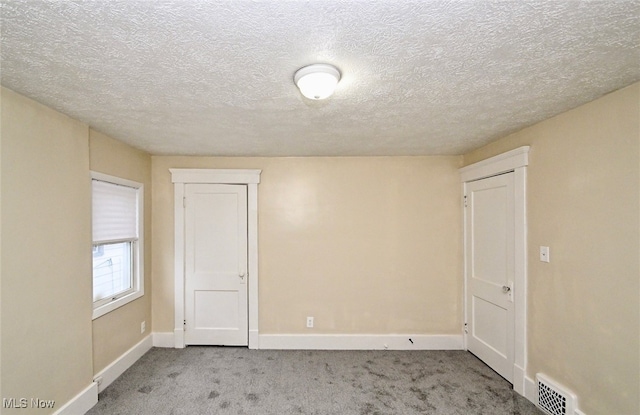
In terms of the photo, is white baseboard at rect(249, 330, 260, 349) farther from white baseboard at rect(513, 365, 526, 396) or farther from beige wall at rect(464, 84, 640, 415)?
beige wall at rect(464, 84, 640, 415)

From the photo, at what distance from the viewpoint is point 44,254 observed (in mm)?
2082

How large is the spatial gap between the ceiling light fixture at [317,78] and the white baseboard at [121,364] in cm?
307

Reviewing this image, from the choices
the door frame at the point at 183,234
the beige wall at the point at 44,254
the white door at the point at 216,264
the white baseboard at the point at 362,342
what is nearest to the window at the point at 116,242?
the beige wall at the point at 44,254

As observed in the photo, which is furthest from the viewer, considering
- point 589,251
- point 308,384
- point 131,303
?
point 131,303

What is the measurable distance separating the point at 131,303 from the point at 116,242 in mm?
730

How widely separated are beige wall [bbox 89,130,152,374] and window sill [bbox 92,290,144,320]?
0.05m

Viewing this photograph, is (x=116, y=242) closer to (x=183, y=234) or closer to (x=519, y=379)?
(x=183, y=234)

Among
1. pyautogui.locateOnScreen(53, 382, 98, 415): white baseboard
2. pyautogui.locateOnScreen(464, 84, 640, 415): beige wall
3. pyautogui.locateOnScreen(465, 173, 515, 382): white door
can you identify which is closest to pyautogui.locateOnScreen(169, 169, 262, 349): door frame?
pyautogui.locateOnScreen(53, 382, 98, 415): white baseboard

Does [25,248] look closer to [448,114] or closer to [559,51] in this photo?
[448,114]

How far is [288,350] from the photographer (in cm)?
359

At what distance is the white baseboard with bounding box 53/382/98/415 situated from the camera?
222 cm

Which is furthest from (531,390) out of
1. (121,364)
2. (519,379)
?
(121,364)

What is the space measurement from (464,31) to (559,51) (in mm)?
552

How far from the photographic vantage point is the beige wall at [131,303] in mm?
2693
